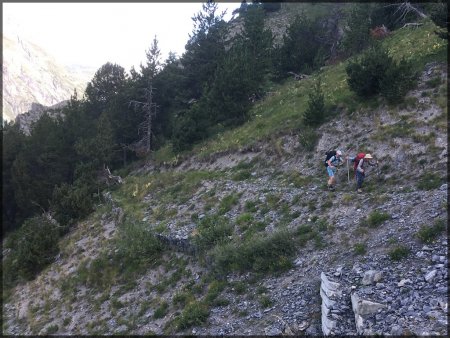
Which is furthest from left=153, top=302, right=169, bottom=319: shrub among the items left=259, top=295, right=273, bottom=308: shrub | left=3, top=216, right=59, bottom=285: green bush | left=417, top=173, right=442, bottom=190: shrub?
left=3, top=216, right=59, bottom=285: green bush

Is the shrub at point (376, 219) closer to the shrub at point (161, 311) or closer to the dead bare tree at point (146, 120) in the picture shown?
the shrub at point (161, 311)

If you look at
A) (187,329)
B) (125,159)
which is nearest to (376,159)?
(187,329)

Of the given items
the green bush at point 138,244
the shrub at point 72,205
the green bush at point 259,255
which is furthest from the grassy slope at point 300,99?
the green bush at point 259,255

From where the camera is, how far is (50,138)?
3975 cm

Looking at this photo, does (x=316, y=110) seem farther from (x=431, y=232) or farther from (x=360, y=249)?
(x=431, y=232)

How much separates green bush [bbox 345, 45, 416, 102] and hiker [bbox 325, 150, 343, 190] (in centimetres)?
484

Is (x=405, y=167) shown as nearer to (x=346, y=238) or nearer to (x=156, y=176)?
(x=346, y=238)

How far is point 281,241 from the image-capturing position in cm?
1423

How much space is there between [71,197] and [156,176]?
6845 mm

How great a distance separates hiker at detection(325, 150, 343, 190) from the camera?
17484 millimetres

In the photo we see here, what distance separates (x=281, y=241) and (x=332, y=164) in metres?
5.53

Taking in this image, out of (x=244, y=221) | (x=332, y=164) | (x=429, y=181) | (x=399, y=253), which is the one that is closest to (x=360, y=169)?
(x=332, y=164)

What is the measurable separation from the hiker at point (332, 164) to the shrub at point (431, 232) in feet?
20.7

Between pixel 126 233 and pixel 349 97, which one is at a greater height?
pixel 349 97
